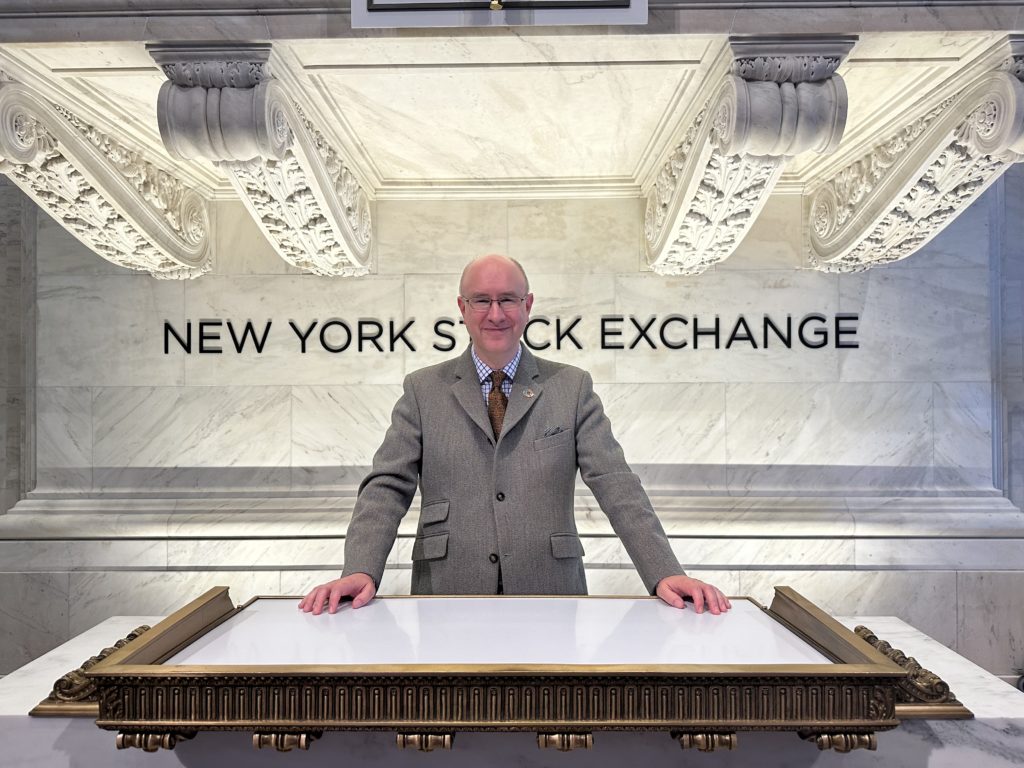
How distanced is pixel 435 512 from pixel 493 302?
71 cm

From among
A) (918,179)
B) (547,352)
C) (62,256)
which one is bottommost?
(547,352)

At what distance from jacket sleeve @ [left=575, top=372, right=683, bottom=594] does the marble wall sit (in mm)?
2509

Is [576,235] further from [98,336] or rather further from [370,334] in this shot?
[98,336]

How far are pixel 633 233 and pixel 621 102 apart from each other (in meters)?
1.59

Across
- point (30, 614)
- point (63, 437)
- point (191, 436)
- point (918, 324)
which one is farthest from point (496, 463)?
point (30, 614)

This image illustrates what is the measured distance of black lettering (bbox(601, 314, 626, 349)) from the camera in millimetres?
5223

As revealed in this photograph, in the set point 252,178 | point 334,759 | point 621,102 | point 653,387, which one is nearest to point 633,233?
point 653,387

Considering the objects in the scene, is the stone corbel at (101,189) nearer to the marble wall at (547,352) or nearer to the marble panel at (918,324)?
the marble wall at (547,352)

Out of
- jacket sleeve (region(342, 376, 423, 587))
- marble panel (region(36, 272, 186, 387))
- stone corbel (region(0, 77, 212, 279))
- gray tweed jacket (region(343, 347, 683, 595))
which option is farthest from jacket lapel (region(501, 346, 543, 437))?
marble panel (region(36, 272, 186, 387))

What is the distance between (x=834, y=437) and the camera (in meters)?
5.17

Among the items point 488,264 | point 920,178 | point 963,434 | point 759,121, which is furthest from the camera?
point 963,434

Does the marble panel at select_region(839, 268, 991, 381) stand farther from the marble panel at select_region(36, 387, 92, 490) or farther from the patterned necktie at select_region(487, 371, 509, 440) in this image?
the marble panel at select_region(36, 387, 92, 490)

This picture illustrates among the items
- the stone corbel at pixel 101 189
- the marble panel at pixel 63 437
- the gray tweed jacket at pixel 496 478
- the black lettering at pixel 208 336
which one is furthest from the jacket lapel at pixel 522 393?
the marble panel at pixel 63 437

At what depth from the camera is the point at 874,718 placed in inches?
60.7
